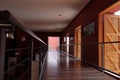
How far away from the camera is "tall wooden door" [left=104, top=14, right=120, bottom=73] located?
18.2 feet

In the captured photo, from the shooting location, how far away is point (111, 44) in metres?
5.56

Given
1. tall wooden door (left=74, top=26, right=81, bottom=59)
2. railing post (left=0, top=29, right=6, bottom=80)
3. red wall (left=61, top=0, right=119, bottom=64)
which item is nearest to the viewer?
railing post (left=0, top=29, right=6, bottom=80)

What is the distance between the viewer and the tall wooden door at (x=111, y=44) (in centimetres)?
554

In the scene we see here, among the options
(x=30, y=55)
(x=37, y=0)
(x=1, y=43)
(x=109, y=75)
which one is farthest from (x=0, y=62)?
(x=37, y=0)

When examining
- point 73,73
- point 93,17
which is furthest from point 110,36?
point 73,73

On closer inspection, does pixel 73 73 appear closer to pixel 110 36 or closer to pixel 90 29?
pixel 110 36

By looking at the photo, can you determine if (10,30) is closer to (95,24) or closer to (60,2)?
(95,24)

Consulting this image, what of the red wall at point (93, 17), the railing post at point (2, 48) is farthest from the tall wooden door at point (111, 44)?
the railing post at point (2, 48)

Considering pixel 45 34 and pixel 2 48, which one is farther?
pixel 45 34

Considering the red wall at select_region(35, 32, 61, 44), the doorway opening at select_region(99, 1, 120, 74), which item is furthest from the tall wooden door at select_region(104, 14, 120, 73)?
the red wall at select_region(35, 32, 61, 44)

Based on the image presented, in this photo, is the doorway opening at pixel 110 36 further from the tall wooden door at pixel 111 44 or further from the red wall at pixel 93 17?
the red wall at pixel 93 17

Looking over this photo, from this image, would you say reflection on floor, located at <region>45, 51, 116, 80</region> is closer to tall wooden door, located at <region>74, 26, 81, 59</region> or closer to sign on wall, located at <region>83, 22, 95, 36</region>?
sign on wall, located at <region>83, 22, 95, 36</region>

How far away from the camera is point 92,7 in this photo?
6.35m

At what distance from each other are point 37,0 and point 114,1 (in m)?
2.86
